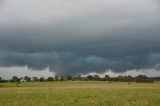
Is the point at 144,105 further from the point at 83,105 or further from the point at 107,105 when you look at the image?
the point at 83,105

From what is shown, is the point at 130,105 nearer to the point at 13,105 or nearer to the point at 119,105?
the point at 119,105

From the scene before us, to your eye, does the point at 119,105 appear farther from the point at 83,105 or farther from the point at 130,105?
the point at 83,105

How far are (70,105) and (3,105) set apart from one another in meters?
5.80

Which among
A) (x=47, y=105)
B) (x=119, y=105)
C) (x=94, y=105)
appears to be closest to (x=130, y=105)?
(x=119, y=105)

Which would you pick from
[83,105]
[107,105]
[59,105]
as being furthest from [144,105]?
[59,105]

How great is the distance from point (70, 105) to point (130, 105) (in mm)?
5126

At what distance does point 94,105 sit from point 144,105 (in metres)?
4.12

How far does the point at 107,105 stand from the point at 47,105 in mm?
5120

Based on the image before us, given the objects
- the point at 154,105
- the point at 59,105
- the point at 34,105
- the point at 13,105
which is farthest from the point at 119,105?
the point at 13,105

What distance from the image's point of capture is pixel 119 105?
2753 centimetres

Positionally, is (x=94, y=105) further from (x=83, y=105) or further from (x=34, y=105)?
(x=34, y=105)

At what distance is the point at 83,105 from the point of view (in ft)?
92.1

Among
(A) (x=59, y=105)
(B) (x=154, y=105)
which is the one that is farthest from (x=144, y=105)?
(A) (x=59, y=105)

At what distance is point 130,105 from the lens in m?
27.0
